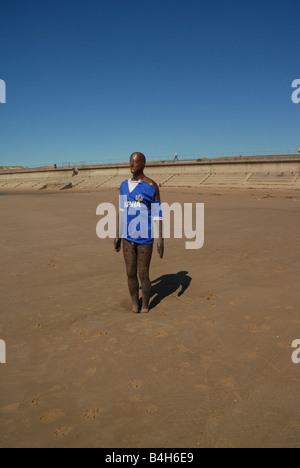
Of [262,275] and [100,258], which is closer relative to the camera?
[262,275]

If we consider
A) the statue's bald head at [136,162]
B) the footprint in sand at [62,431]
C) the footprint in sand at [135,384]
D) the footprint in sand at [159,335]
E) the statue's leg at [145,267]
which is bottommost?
the footprint in sand at [62,431]

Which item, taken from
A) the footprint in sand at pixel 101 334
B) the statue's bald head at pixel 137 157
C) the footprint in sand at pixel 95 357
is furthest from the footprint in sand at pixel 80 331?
the statue's bald head at pixel 137 157

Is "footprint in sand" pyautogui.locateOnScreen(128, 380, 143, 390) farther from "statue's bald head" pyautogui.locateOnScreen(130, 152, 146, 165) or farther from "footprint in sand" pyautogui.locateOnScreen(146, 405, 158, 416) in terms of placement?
"statue's bald head" pyautogui.locateOnScreen(130, 152, 146, 165)

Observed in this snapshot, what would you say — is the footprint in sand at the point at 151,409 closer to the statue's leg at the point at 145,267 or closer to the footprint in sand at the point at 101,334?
the footprint in sand at the point at 101,334

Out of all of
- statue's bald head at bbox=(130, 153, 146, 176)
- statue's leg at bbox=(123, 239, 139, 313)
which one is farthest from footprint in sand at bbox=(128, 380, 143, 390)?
statue's bald head at bbox=(130, 153, 146, 176)

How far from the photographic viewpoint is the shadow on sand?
15.6 ft

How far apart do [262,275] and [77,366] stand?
13.2 ft

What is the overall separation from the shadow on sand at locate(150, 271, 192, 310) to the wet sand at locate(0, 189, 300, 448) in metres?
0.02

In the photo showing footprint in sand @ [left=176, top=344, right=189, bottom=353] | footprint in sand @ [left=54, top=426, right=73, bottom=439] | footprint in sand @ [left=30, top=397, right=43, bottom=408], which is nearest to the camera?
footprint in sand @ [left=54, top=426, right=73, bottom=439]

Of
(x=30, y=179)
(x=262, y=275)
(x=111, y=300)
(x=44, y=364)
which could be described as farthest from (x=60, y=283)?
(x=30, y=179)

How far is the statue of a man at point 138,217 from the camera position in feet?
12.9

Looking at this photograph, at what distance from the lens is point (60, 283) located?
5.29m
